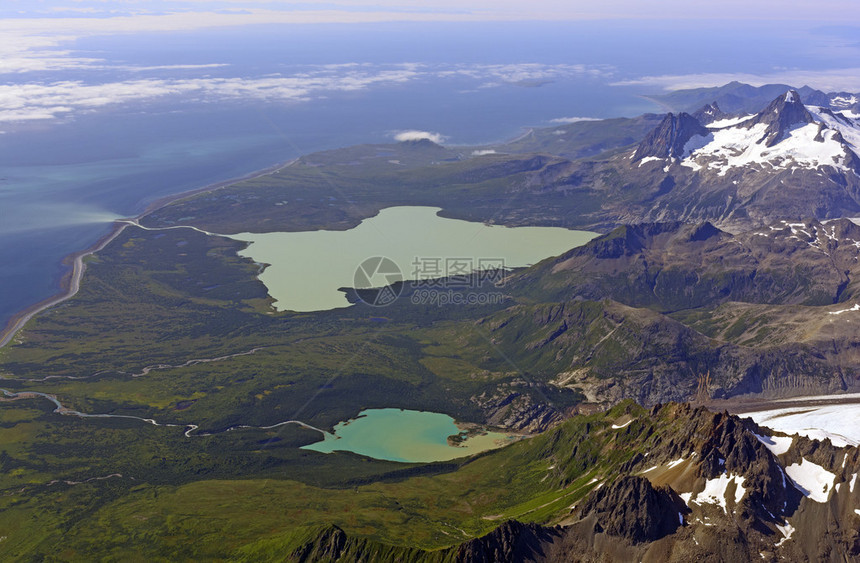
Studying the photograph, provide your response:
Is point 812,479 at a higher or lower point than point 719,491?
higher

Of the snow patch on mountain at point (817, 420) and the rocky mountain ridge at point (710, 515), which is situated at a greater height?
the rocky mountain ridge at point (710, 515)

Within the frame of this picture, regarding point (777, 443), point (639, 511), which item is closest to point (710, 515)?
point (639, 511)

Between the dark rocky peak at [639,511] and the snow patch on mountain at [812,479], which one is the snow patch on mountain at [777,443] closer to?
the snow patch on mountain at [812,479]

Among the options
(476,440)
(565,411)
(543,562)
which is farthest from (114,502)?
(565,411)

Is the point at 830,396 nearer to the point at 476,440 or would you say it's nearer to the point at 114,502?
the point at 476,440

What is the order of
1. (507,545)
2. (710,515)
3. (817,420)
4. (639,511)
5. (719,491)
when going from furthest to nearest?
(817,420), (719,491), (507,545), (639,511), (710,515)

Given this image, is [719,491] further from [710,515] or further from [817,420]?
[817,420]

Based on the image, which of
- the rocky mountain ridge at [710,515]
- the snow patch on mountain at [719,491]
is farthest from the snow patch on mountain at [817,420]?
the snow patch on mountain at [719,491]

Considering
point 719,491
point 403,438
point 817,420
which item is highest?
point 719,491
